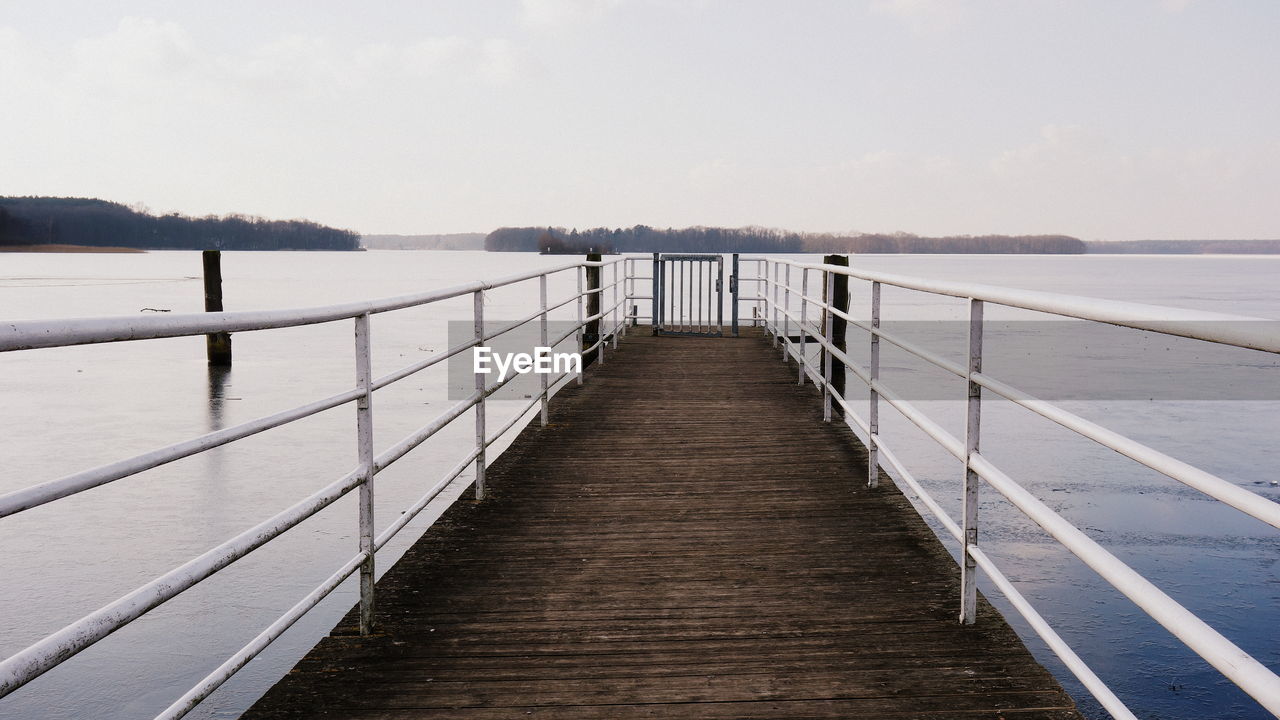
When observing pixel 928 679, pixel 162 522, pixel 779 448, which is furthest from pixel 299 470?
pixel 928 679

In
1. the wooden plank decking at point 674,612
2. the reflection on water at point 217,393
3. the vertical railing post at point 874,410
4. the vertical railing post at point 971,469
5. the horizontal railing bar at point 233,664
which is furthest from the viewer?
the reflection on water at point 217,393

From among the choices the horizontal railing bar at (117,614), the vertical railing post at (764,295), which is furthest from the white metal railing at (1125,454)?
the vertical railing post at (764,295)

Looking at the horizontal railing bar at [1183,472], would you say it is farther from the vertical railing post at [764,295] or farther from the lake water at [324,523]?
the vertical railing post at [764,295]

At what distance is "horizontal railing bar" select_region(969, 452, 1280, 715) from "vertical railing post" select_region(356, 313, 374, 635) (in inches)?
80.1

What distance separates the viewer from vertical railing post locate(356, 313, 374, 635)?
3086 millimetres

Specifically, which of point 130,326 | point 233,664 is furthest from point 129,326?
point 233,664

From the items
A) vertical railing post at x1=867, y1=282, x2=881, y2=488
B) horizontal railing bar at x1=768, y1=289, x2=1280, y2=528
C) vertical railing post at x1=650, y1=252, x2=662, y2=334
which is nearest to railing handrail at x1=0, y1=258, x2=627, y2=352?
Answer: horizontal railing bar at x1=768, y1=289, x2=1280, y2=528

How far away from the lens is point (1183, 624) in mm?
1715

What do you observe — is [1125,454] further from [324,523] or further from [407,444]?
[324,523]

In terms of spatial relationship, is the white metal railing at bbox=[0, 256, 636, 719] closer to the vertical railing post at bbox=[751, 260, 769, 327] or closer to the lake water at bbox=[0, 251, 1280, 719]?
the lake water at bbox=[0, 251, 1280, 719]

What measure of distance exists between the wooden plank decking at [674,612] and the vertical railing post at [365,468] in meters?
0.12

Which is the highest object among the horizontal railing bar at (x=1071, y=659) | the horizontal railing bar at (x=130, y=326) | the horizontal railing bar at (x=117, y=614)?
the horizontal railing bar at (x=130, y=326)

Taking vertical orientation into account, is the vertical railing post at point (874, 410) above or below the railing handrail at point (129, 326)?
below

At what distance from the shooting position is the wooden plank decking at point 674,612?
2.79 metres
